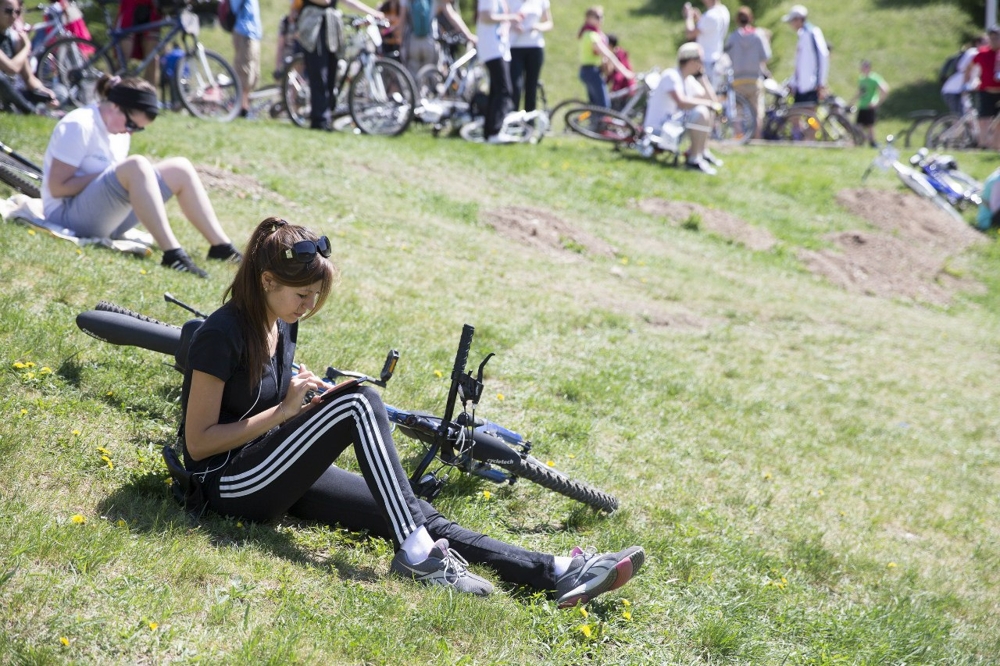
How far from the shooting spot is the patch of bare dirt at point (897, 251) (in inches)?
462

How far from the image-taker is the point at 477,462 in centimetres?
423

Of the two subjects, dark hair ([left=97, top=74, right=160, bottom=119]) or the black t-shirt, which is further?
dark hair ([left=97, top=74, right=160, bottom=119])

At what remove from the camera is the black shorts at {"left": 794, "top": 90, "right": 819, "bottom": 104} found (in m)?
18.7

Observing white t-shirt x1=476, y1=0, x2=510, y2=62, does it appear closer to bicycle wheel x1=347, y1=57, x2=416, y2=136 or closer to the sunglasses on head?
bicycle wheel x1=347, y1=57, x2=416, y2=136

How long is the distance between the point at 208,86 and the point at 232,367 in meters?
9.39

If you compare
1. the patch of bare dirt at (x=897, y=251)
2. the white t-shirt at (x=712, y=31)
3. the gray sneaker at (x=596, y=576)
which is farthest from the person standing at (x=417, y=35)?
the gray sneaker at (x=596, y=576)

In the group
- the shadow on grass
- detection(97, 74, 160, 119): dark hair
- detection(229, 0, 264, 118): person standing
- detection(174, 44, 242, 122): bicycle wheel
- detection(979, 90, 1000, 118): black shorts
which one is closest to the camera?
the shadow on grass

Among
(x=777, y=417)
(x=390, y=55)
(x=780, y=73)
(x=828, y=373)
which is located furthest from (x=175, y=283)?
(x=780, y=73)

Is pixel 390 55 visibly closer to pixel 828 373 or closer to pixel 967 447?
pixel 828 373

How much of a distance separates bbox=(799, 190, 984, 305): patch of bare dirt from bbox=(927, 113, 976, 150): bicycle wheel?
5761 mm

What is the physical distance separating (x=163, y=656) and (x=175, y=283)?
355 centimetres

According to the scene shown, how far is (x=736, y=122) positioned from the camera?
1722 centimetres

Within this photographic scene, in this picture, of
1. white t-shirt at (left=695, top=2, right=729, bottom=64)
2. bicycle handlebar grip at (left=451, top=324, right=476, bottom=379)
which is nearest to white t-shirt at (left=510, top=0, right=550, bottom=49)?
white t-shirt at (left=695, top=2, right=729, bottom=64)

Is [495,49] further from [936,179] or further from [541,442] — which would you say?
[541,442]
